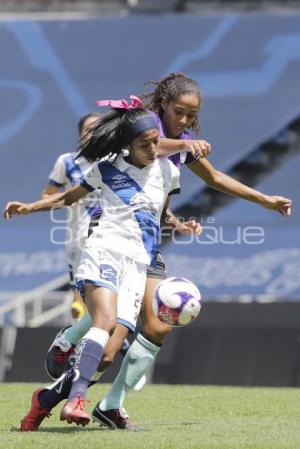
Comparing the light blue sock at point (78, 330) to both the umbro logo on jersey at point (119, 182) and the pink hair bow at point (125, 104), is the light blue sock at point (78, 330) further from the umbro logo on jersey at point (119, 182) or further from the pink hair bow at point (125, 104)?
the pink hair bow at point (125, 104)

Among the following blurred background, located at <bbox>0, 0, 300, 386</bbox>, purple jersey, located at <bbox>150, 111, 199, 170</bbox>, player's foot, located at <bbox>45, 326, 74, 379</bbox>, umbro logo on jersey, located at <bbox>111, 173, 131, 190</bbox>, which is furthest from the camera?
blurred background, located at <bbox>0, 0, 300, 386</bbox>

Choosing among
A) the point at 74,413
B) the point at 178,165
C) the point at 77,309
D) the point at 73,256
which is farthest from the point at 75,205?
the point at 74,413

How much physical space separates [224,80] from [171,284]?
15815 millimetres

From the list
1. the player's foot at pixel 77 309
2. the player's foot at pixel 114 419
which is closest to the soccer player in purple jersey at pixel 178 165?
the player's foot at pixel 114 419

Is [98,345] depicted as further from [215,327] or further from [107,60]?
[107,60]

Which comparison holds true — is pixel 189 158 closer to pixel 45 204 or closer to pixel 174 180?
pixel 174 180

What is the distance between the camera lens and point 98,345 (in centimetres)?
645

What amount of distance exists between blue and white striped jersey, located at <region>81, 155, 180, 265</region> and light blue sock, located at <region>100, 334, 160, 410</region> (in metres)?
0.54

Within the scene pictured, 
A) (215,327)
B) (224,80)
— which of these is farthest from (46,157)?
(215,327)

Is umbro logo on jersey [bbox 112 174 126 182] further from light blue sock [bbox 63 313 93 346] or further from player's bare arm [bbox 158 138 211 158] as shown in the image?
light blue sock [bbox 63 313 93 346]

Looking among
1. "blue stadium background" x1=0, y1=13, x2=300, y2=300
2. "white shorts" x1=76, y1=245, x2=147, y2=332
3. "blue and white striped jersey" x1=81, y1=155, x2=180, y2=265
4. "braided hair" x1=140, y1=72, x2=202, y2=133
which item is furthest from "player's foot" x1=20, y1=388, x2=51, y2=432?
"blue stadium background" x1=0, y1=13, x2=300, y2=300

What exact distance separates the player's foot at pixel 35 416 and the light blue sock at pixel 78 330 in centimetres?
68

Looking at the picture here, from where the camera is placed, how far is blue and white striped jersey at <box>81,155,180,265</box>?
677cm

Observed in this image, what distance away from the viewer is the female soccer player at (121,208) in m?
6.64
